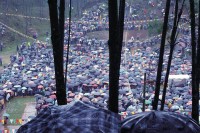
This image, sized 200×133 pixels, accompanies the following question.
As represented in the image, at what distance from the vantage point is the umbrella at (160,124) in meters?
3.79

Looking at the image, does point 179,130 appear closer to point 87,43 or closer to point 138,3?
point 87,43

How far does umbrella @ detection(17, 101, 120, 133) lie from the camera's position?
11.6ft

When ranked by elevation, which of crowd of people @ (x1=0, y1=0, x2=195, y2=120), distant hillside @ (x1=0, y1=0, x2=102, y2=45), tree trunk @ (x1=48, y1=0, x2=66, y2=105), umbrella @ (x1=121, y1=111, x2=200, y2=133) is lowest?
crowd of people @ (x1=0, y1=0, x2=195, y2=120)

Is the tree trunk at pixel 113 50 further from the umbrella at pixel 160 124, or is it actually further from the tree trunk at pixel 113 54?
the umbrella at pixel 160 124

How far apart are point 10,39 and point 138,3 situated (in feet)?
92.9

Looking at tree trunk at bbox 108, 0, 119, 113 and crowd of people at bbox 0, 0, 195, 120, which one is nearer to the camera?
tree trunk at bbox 108, 0, 119, 113

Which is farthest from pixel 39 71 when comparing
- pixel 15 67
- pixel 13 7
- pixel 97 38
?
pixel 13 7

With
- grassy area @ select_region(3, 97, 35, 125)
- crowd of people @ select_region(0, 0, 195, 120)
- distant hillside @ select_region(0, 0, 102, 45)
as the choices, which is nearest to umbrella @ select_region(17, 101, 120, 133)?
crowd of people @ select_region(0, 0, 195, 120)

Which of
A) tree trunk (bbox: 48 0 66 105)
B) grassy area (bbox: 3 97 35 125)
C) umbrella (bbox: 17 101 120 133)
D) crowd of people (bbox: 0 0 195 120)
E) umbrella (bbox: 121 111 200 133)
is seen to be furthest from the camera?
grassy area (bbox: 3 97 35 125)

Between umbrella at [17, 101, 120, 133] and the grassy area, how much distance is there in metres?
19.3

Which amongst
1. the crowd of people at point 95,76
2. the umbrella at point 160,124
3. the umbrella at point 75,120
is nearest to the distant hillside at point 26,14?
the crowd of people at point 95,76

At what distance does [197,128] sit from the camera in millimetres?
3906

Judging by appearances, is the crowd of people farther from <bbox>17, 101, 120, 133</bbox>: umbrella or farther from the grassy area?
<bbox>17, 101, 120, 133</bbox>: umbrella

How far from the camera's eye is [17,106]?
24.5 metres
